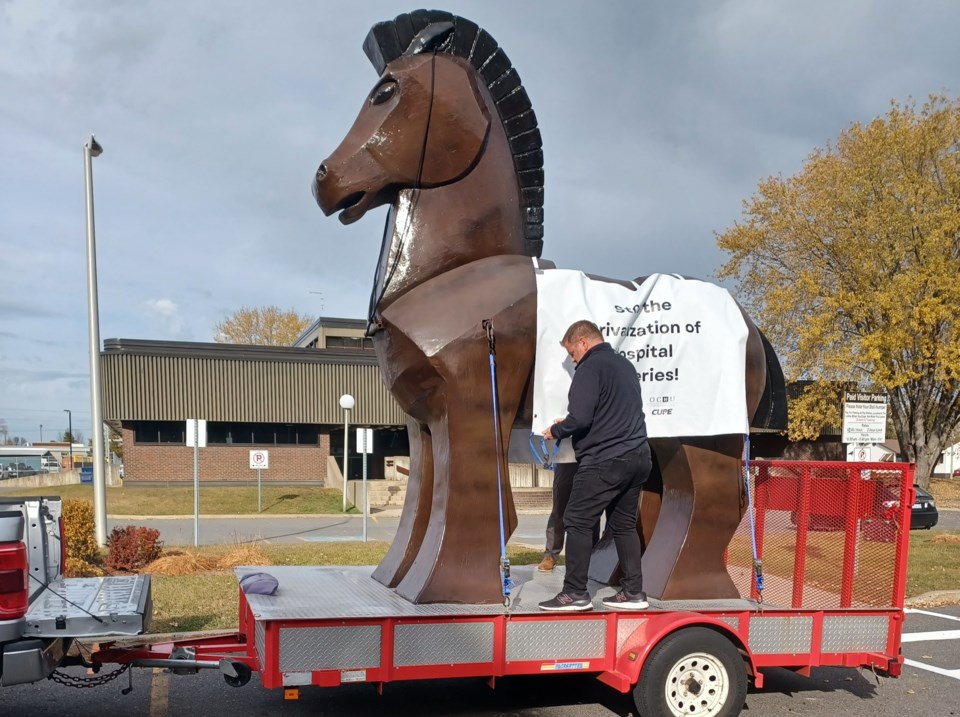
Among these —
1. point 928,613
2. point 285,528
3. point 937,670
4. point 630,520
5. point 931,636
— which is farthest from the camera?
point 285,528

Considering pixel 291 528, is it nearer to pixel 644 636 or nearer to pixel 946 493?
pixel 644 636

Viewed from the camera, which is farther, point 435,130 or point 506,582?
point 435,130

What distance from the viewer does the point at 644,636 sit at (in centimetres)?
443

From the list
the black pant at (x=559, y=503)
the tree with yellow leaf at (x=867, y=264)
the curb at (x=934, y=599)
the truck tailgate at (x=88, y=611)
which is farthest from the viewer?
the tree with yellow leaf at (x=867, y=264)

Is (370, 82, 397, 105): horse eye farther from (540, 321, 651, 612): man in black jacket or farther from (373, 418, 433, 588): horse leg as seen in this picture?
(373, 418, 433, 588): horse leg

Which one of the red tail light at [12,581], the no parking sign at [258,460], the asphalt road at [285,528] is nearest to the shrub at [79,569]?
the asphalt road at [285,528]

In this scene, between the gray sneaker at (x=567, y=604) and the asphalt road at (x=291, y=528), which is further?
the asphalt road at (x=291, y=528)

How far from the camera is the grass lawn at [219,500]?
23.9 meters

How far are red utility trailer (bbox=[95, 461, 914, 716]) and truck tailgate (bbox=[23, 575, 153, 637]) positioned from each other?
28 cm

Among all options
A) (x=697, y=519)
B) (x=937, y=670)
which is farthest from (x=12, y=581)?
(x=937, y=670)

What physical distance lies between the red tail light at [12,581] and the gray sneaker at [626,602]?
3.04 meters

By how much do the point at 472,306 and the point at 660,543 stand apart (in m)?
2.17

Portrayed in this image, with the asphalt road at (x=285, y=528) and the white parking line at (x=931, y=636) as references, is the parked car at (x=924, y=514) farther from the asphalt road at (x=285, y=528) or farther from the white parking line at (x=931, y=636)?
the white parking line at (x=931, y=636)

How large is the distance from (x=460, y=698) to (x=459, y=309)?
8.54ft
